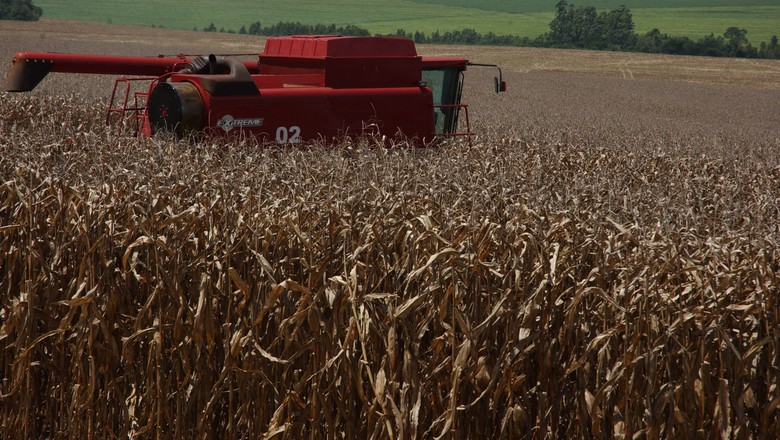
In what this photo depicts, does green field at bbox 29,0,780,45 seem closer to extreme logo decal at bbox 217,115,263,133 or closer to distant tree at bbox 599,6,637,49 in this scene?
distant tree at bbox 599,6,637,49

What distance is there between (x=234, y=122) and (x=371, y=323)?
209 inches

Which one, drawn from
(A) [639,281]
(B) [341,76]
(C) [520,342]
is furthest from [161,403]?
(B) [341,76]

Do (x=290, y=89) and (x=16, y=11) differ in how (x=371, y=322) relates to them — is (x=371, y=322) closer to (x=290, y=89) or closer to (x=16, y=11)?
(x=290, y=89)

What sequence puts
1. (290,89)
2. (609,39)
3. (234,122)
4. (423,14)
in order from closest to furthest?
(234,122) → (290,89) → (609,39) → (423,14)

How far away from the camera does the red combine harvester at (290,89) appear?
862cm

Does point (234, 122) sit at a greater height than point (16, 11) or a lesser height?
greater

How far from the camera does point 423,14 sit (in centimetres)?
15550

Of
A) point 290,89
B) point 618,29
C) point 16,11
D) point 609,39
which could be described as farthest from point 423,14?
point 290,89

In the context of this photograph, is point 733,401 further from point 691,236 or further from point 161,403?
point 161,403

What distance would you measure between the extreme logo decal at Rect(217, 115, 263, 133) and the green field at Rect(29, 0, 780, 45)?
112m

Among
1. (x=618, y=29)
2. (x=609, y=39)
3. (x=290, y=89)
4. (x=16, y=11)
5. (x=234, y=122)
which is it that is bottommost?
(x=609, y=39)

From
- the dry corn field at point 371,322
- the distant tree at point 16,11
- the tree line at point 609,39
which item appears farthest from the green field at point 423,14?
the dry corn field at point 371,322

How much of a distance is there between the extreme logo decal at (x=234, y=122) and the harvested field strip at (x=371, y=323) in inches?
143

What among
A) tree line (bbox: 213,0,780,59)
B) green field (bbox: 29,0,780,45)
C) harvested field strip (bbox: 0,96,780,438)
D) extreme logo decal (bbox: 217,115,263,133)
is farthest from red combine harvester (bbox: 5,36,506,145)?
green field (bbox: 29,0,780,45)
